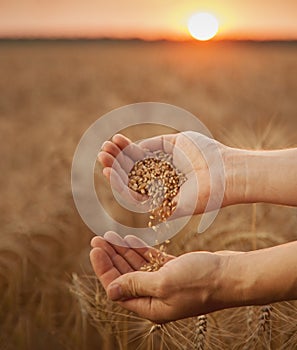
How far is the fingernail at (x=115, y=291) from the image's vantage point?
1279 millimetres

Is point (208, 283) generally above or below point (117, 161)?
below

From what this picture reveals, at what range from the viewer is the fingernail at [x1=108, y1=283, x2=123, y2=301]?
1.28 meters

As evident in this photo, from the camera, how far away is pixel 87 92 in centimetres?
629

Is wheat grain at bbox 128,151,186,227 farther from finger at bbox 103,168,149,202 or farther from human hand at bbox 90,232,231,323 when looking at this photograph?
Answer: human hand at bbox 90,232,231,323

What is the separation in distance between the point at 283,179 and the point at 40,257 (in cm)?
73

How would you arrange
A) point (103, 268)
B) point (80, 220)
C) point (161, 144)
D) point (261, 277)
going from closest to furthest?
point (261, 277) < point (103, 268) < point (161, 144) < point (80, 220)

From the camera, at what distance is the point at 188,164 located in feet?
5.36

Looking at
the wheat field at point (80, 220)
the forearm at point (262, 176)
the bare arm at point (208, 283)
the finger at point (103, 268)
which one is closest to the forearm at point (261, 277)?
the bare arm at point (208, 283)

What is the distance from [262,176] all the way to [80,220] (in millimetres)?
780

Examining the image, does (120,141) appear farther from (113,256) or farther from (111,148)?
(113,256)

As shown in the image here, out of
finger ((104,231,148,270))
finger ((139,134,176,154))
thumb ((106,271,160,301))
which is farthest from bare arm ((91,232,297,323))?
finger ((139,134,176,154))

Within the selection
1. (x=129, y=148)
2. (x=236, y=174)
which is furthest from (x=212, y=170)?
(x=129, y=148)

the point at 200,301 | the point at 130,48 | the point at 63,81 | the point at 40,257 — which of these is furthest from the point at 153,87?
the point at 130,48

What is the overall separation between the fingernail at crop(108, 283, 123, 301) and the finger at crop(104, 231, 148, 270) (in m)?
0.16
